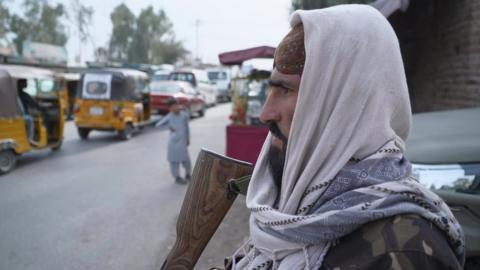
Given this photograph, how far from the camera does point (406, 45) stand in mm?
7137

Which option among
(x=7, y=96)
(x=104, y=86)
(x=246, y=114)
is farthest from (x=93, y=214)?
(x=104, y=86)

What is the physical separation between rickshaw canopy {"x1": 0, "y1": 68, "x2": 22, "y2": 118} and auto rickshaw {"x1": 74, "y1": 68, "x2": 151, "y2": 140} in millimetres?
3524

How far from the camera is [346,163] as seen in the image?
95 centimetres

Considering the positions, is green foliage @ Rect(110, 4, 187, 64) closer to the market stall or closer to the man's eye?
the market stall

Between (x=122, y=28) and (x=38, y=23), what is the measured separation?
2234 cm

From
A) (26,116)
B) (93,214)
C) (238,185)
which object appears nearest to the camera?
(238,185)

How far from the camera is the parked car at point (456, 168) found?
2235 mm

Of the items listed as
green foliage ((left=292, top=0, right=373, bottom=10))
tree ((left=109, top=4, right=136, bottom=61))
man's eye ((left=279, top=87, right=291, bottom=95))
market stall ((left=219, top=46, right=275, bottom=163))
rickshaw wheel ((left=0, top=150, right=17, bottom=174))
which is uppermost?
tree ((left=109, top=4, right=136, bottom=61))

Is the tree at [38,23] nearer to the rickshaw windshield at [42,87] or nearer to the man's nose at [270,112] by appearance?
the rickshaw windshield at [42,87]

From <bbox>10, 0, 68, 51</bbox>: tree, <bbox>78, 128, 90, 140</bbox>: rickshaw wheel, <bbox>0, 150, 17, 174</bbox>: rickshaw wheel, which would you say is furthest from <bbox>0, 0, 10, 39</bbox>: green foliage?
<bbox>0, 150, 17, 174</bbox>: rickshaw wheel

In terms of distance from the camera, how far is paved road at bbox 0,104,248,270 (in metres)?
4.09

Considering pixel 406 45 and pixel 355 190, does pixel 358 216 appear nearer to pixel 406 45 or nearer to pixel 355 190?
pixel 355 190

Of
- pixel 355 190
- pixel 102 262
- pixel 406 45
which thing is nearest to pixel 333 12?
pixel 355 190

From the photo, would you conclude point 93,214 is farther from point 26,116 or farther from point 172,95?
point 172,95
